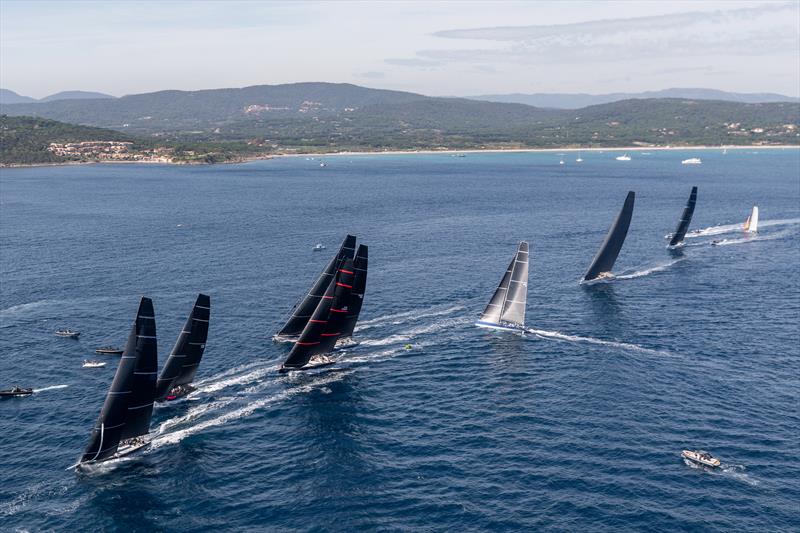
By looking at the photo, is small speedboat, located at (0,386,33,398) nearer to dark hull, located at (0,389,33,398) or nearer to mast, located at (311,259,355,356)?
dark hull, located at (0,389,33,398)

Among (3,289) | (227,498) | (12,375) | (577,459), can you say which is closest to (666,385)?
(577,459)

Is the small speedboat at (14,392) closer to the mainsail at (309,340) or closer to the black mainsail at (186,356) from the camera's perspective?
the black mainsail at (186,356)

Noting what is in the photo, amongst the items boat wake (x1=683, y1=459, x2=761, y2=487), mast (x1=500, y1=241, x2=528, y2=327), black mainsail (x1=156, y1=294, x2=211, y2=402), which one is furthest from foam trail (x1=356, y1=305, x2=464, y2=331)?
boat wake (x1=683, y1=459, x2=761, y2=487)

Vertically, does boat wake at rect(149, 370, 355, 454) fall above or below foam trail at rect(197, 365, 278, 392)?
below

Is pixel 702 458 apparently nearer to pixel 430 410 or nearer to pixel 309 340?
pixel 430 410

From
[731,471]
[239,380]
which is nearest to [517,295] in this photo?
[731,471]

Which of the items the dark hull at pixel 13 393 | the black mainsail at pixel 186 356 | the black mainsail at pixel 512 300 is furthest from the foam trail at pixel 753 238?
the dark hull at pixel 13 393

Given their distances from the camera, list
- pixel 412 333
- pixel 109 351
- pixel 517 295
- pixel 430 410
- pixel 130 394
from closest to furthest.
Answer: pixel 130 394 → pixel 430 410 → pixel 109 351 → pixel 412 333 → pixel 517 295
